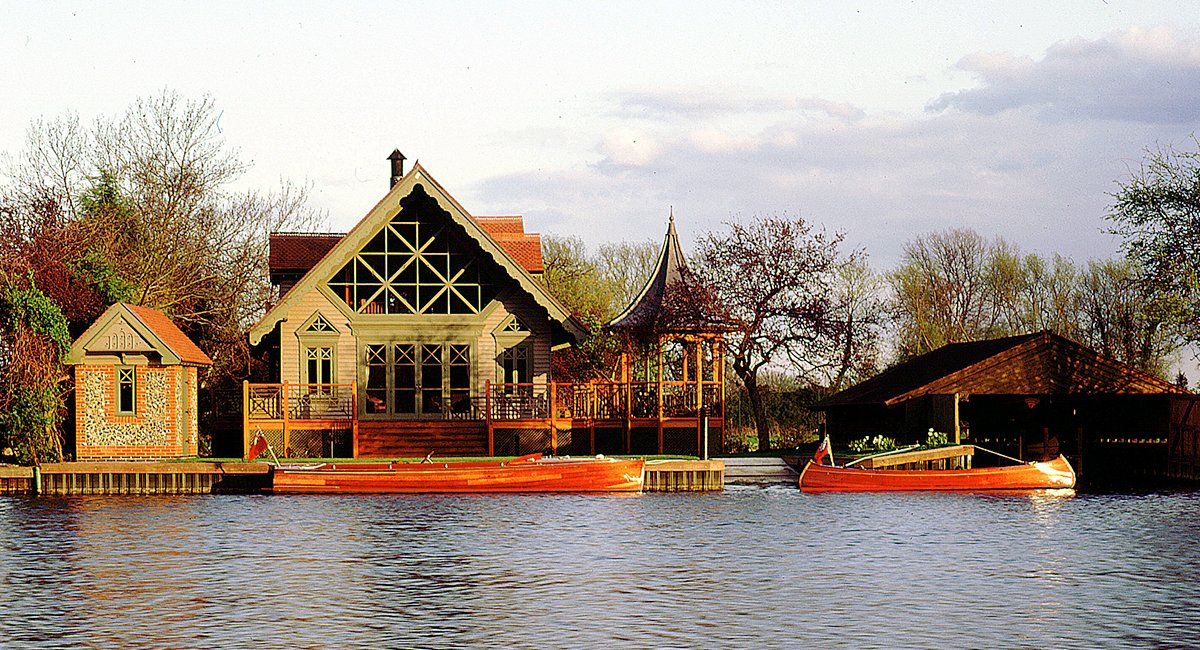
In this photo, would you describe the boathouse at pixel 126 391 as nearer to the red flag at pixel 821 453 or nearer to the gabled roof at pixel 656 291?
the gabled roof at pixel 656 291

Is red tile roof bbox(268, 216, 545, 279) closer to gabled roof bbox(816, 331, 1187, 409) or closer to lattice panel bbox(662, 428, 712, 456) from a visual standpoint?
lattice panel bbox(662, 428, 712, 456)

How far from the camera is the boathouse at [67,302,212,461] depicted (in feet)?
149

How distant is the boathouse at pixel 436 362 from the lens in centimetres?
4791

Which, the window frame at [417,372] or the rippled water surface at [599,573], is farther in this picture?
the window frame at [417,372]

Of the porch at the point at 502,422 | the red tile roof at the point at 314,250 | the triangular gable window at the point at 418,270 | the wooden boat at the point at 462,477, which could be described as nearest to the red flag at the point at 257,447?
the wooden boat at the point at 462,477

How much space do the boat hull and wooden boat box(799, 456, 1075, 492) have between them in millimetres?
4988

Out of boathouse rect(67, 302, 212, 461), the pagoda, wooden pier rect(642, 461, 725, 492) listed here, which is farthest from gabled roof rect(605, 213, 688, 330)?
boathouse rect(67, 302, 212, 461)

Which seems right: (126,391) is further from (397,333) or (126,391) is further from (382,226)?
(382,226)

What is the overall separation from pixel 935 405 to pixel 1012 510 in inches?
371

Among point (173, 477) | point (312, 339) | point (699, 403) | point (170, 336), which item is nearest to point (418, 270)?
point (312, 339)

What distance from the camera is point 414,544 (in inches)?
1220

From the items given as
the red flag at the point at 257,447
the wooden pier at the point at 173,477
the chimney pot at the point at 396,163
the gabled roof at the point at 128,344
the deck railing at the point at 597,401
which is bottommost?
the wooden pier at the point at 173,477

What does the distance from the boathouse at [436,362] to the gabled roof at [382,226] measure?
4 centimetres

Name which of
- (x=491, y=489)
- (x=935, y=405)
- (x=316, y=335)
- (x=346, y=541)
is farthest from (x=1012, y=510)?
(x=316, y=335)
